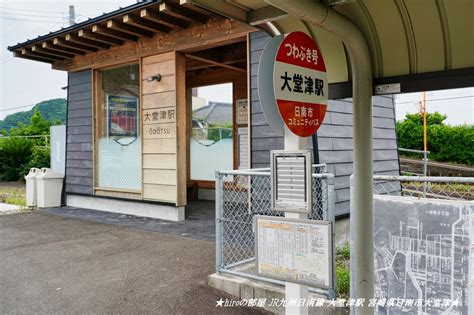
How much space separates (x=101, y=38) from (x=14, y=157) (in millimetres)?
9159

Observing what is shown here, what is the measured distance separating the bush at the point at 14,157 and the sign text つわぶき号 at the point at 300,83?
1375 cm

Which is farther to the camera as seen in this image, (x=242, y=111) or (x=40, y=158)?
(x=40, y=158)

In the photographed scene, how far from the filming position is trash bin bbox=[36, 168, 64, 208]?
8039mm

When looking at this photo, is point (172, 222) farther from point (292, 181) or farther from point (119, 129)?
point (292, 181)

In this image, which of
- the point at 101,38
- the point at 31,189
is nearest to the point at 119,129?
the point at 101,38

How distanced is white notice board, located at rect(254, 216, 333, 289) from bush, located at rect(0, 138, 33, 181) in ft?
44.2

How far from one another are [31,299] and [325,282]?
2.61 m

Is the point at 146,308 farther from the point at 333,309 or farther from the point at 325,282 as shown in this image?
the point at 325,282

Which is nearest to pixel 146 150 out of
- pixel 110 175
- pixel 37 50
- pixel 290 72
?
pixel 110 175

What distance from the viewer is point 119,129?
23.9 ft

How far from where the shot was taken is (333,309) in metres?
2.81

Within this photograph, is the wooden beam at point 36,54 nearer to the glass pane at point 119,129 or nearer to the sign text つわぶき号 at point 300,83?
the glass pane at point 119,129

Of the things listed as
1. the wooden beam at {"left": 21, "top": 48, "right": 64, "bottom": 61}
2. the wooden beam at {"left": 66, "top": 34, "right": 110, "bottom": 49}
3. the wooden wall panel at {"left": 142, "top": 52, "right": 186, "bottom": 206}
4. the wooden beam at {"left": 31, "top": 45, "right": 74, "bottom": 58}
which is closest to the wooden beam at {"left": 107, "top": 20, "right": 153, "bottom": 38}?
the wooden wall panel at {"left": 142, "top": 52, "right": 186, "bottom": 206}

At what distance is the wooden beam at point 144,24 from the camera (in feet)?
18.5
